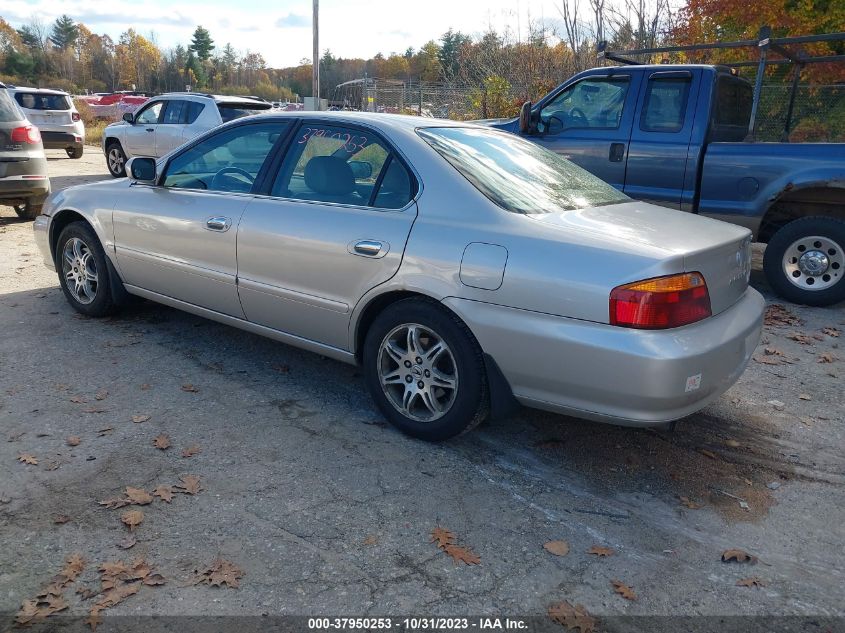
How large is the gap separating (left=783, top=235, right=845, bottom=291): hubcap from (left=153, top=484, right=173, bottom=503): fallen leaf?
224 inches

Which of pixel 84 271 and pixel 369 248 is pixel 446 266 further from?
pixel 84 271

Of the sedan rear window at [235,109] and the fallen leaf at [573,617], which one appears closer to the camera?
the fallen leaf at [573,617]

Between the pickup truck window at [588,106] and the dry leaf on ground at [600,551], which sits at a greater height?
the pickup truck window at [588,106]

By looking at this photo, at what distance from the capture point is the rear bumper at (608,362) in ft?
9.81

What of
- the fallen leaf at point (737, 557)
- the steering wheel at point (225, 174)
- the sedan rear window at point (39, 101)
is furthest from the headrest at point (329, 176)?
the sedan rear window at point (39, 101)

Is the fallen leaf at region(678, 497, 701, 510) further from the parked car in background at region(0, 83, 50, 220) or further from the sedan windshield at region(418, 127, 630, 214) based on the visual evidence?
the parked car in background at region(0, 83, 50, 220)

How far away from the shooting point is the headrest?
13.1ft

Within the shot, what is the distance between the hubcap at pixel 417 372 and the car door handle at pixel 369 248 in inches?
15.5

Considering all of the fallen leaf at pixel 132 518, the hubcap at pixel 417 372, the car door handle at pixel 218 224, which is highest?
the car door handle at pixel 218 224

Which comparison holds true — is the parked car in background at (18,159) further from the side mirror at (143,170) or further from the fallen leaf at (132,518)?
the fallen leaf at (132,518)

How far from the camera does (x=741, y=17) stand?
11.8m

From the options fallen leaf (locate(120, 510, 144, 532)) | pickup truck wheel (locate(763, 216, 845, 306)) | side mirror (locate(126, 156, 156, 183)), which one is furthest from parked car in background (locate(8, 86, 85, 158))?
fallen leaf (locate(120, 510, 144, 532))

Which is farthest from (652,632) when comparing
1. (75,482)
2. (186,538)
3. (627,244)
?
(75,482)

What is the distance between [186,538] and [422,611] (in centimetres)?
102
